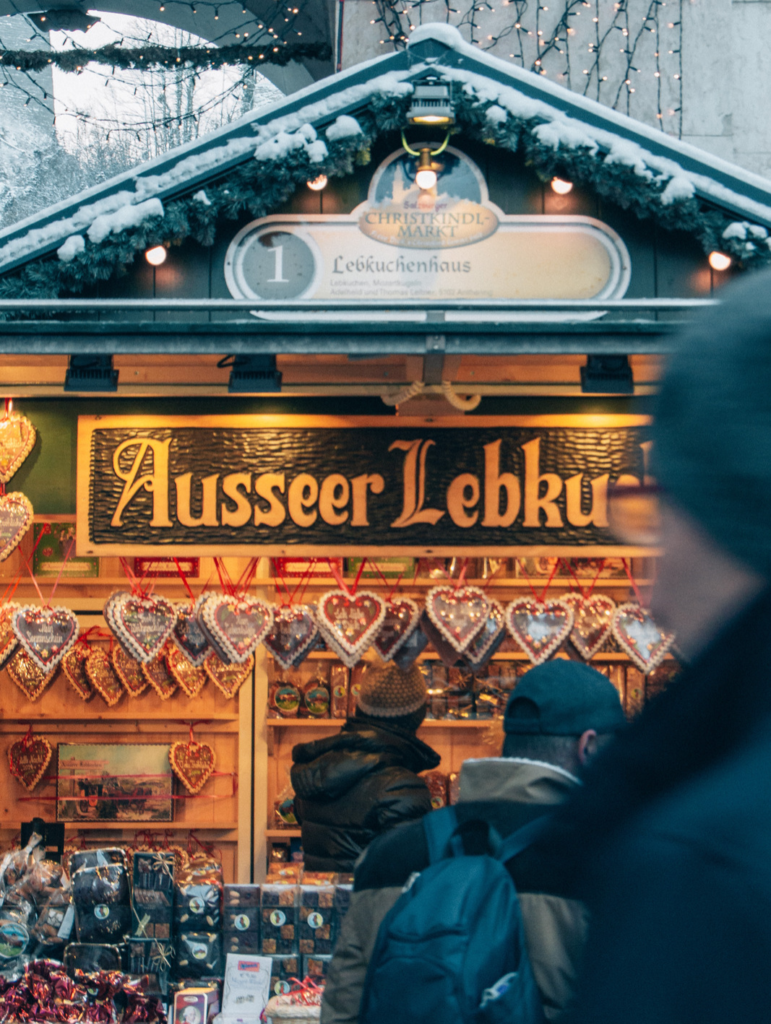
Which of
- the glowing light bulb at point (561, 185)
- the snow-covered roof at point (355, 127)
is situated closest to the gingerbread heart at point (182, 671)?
the snow-covered roof at point (355, 127)

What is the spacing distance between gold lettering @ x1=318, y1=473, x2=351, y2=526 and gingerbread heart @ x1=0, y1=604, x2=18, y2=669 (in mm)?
1570

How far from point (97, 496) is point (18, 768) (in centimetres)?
295

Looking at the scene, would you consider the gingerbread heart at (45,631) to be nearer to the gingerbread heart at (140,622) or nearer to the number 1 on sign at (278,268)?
the gingerbread heart at (140,622)

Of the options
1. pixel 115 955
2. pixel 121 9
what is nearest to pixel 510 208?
pixel 115 955

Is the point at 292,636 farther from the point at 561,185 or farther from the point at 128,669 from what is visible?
the point at 561,185

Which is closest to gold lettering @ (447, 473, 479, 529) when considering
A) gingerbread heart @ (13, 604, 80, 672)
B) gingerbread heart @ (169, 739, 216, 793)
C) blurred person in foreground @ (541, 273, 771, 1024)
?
gingerbread heart @ (13, 604, 80, 672)

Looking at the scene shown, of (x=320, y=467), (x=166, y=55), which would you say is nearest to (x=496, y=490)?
(x=320, y=467)

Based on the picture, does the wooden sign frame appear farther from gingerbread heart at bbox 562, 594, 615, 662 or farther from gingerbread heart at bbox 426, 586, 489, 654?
gingerbread heart at bbox 562, 594, 615, 662

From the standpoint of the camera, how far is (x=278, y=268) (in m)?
3.58

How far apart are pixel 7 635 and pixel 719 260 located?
11.4 ft

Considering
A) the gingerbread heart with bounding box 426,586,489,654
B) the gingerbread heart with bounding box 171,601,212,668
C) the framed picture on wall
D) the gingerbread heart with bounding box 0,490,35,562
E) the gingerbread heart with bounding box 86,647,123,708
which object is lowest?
the framed picture on wall

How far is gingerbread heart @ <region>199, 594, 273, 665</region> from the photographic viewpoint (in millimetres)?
4336

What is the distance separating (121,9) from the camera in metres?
9.17

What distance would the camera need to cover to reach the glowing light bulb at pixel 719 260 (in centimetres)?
352
